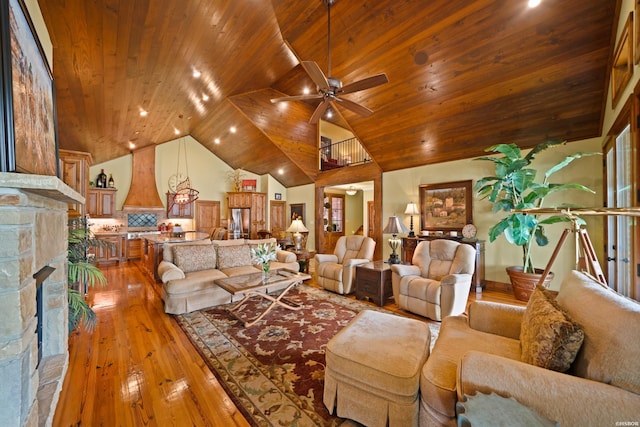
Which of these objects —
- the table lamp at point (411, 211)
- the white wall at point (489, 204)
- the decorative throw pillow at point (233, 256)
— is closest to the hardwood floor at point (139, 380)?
the decorative throw pillow at point (233, 256)

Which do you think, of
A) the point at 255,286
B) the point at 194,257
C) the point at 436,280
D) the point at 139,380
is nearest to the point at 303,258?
the point at 194,257

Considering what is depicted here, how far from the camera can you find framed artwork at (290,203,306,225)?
901 centimetres

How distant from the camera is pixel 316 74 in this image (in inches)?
108

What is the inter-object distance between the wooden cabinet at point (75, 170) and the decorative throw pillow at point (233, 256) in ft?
6.78

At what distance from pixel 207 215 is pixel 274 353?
25.4 ft

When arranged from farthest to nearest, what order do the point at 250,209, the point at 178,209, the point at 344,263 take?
the point at 250,209 < the point at 178,209 < the point at 344,263

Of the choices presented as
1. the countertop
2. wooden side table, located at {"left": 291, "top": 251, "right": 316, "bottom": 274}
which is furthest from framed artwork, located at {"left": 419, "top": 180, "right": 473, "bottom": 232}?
the countertop

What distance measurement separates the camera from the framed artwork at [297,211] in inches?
355

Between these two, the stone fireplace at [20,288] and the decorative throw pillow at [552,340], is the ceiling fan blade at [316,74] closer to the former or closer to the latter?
the stone fireplace at [20,288]

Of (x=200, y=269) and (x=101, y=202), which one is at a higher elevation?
(x=101, y=202)

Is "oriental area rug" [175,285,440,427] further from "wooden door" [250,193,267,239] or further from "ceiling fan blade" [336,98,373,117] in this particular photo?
"wooden door" [250,193,267,239]

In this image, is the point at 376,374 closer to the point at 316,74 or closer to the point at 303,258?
the point at 316,74

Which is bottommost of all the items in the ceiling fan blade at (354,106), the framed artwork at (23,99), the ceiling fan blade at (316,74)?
the framed artwork at (23,99)

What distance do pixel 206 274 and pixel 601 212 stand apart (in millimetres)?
4145
